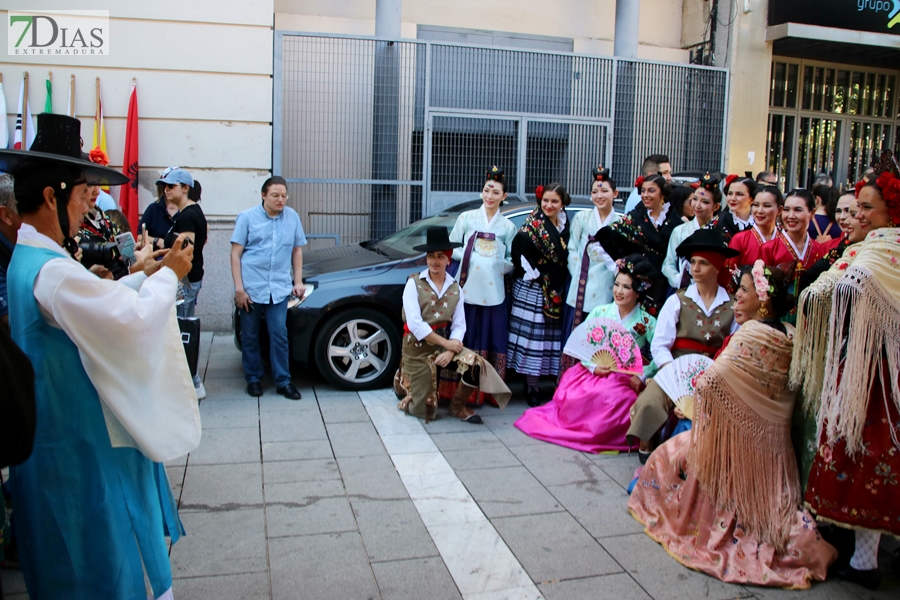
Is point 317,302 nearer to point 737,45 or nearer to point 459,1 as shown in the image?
point 459,1

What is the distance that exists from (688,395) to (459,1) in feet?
26.8

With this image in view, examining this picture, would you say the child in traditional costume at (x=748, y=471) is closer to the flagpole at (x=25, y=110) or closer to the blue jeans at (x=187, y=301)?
the blue jeans at (x=187, y=301)

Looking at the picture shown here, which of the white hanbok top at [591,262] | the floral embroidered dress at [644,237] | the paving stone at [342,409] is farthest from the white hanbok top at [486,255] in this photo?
the paving stone at [342,409]

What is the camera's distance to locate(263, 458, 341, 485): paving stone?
4414 millimetres

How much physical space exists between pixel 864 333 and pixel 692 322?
5.22 feet

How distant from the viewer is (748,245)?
481 centimetres

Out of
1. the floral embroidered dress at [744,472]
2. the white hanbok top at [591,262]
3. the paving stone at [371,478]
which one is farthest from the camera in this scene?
the white hanbok top at [591,262]

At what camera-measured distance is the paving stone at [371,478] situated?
4223 mm

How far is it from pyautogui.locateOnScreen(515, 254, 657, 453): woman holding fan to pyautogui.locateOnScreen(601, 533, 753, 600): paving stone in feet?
4.28

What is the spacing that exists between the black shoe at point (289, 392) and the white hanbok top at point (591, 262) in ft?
7.64

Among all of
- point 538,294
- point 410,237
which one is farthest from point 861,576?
point 410,237

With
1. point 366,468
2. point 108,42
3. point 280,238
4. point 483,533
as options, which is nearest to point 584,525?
point 483,533

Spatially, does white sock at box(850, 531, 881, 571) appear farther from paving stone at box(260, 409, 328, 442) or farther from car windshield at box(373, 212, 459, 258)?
car windshield at box(373, 212, 459, 258)

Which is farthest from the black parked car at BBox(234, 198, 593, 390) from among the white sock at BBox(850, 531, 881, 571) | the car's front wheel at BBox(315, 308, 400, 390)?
the white sock at BBox(850, 531, 881, 571)
